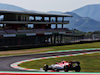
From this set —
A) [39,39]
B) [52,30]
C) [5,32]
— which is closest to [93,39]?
[52,30]

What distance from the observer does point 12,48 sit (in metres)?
38.4

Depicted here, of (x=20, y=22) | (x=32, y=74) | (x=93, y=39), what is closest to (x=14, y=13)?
(x=20, y=22)

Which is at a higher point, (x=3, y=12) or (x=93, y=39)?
(x=3, y=12)

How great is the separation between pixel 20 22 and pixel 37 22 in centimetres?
603

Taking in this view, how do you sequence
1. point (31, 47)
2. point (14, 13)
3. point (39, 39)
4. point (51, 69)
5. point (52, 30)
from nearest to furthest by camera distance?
point (51, 69) < point (31, 47) < point (14, 13) < point (39, 39) < point (52, 30)

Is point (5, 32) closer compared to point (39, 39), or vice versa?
point (5, 32)

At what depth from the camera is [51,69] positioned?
17844 millimetres

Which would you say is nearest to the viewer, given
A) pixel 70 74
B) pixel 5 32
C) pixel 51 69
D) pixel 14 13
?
pixel 70 74

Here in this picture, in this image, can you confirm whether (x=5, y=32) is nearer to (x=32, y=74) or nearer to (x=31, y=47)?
(x=31, y=47)

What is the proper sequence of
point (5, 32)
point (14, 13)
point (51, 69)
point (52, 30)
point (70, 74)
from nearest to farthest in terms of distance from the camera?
point (70, 74)
point (51, 69)
point (5, 32)
point (14, 13)
point (52, 30)

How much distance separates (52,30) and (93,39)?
466 inches

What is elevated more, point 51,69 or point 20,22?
point 20,22

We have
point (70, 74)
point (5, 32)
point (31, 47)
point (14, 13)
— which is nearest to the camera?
point (70, 74)

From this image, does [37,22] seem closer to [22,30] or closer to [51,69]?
[22,30]
